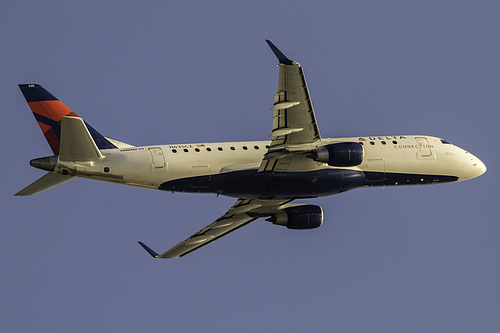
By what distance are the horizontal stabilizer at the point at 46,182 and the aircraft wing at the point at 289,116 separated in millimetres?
11429

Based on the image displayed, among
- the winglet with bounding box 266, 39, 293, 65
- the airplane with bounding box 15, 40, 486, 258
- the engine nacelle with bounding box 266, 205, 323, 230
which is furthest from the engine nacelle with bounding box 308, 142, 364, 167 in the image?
the engine nacelle with bounding box 266, 205, 323, 230

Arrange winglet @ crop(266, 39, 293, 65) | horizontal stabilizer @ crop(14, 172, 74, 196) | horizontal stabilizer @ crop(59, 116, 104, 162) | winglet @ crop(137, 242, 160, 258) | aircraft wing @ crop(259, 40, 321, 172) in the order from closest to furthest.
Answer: winglet @ crop(266, 39, 293, 65), aircraft wing @ crop(259, 40, 321, 172), horizontal stabilizer @ crop(59, 116, 104, 162), horizontal stabilizer @ crop(14, 172, 74, 196), winglet @ crop(137, 242, 160, 258)

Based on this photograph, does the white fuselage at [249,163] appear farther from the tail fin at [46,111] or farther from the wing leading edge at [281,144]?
the tail fin at [46,111]

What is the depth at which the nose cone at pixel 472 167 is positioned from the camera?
61156 millimetres

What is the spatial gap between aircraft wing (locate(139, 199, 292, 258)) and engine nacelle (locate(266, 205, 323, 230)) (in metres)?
0.71

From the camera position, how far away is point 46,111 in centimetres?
5372

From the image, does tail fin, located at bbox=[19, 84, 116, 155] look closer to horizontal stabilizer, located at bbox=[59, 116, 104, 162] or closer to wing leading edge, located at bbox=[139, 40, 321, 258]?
horizontal stabilizer, located at bbox=[59, 116, 104, 162]

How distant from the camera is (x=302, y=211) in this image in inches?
2398

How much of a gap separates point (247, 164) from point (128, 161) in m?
7.10

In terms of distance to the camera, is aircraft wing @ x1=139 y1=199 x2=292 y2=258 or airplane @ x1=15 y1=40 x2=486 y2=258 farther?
aircraft wing @ x1=139 y1=199 x2=292 y2=258

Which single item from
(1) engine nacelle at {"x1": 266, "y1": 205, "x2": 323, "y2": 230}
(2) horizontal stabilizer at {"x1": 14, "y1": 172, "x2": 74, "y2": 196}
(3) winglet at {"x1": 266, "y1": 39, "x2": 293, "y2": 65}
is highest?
(3) winglet at {"x1": 266, "y1": 39, "x2": 293, "y2": 65}

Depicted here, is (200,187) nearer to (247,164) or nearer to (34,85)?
(247,164)

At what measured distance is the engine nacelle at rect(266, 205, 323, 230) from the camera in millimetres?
60750

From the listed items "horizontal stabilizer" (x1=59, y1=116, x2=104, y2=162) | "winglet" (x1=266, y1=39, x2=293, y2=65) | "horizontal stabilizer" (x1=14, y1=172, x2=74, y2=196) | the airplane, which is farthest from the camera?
"horizontal stabilizer" (x1=14, y1=172, x2=74, y2=196)
